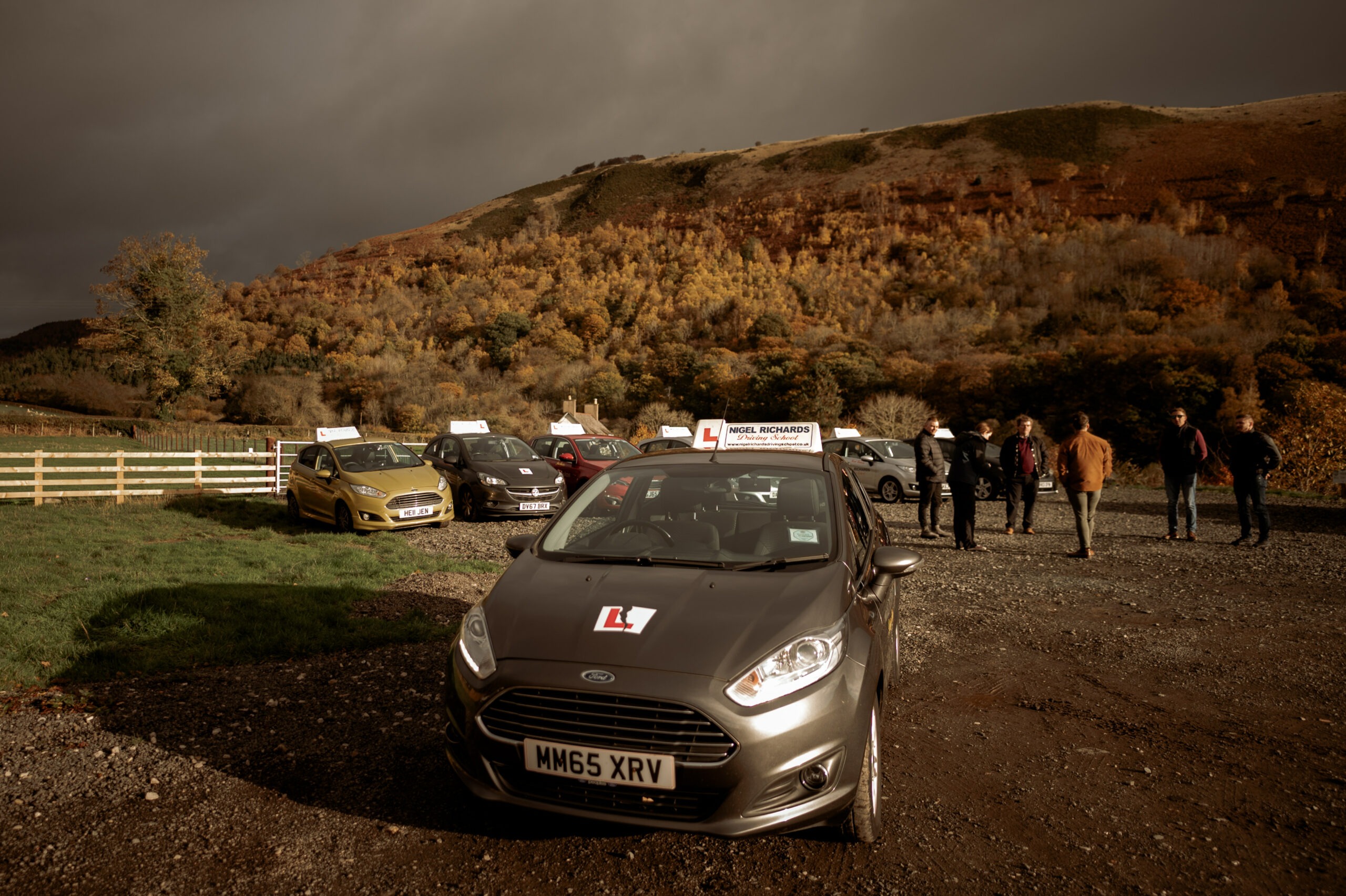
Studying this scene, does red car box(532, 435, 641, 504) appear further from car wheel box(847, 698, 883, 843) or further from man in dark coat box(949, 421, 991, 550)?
car wheel box(847, 698, 883, 843)

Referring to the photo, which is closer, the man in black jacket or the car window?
the man in black jacket

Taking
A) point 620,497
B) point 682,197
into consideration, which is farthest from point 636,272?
point 620,497

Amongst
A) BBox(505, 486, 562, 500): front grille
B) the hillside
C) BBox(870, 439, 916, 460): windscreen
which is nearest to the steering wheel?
BBox(505, 486, 562, 500): front grille

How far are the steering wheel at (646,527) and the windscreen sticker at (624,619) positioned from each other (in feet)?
2.41

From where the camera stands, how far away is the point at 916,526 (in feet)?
44.6

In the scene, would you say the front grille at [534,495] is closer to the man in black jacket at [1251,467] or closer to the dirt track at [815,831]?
the dirt track at [815,831]

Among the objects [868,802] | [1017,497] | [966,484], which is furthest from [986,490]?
[868,802]

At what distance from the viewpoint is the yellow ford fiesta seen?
11.8m

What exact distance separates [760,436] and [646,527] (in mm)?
1674

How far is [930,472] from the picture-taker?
11.8 metres

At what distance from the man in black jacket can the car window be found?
35.0 ft

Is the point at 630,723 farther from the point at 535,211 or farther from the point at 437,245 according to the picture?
the point at 535,211

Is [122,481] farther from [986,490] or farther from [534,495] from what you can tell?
[986,490]

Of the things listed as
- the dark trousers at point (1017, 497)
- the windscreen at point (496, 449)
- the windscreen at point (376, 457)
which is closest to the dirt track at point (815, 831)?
the dark trousers at point (1017, 497)
